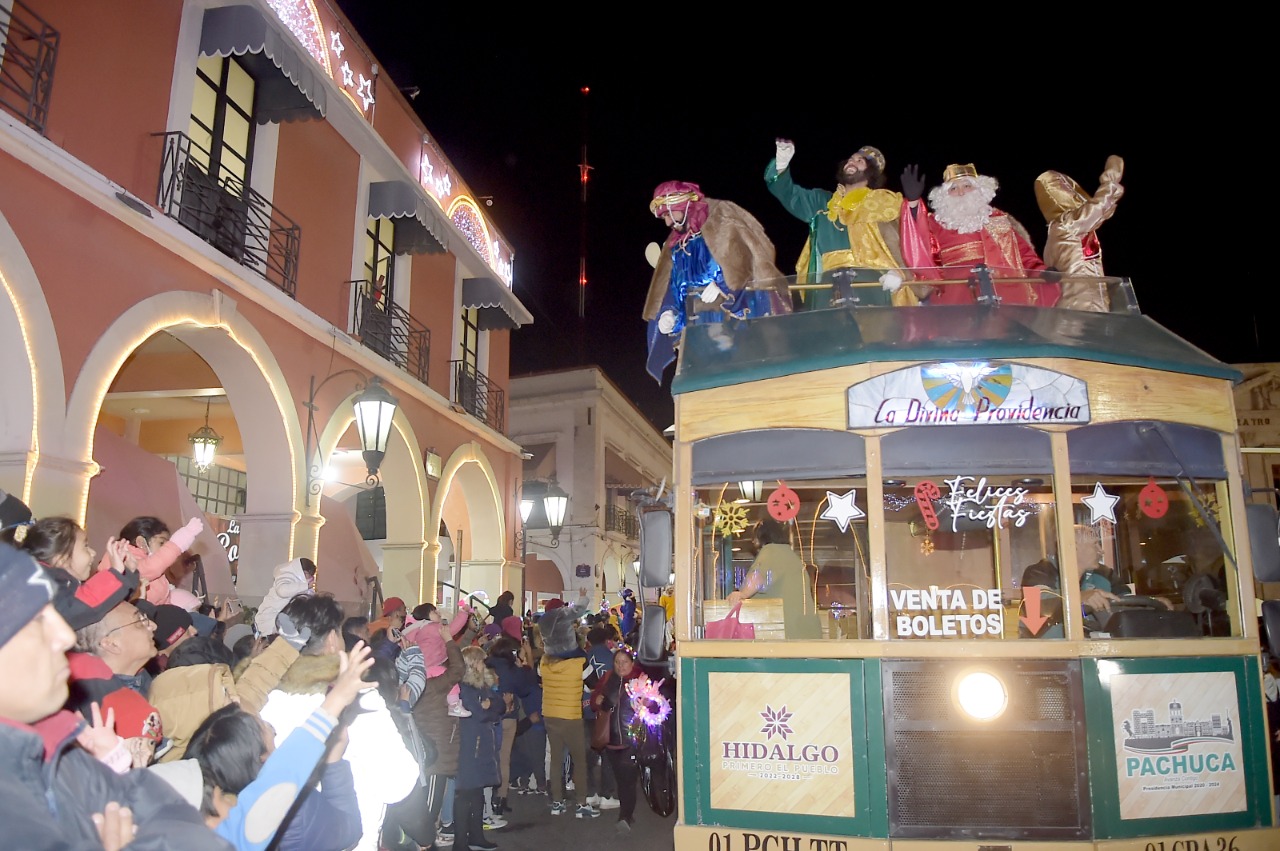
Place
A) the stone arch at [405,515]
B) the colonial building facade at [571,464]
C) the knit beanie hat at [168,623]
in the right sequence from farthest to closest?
the colonial building facade at [571,464] → the stone arch at [405,515] → the knit beanie hat at [168,623]

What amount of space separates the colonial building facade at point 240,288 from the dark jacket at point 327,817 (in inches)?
224

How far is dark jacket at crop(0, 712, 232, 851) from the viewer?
1587 millimetres

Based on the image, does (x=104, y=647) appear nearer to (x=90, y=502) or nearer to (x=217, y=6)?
(x=90, y=502)

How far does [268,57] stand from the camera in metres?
10.2

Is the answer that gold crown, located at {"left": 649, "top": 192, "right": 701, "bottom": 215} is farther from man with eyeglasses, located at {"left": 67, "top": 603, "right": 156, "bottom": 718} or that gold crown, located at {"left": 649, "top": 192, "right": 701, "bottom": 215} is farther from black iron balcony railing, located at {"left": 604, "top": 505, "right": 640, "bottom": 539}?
black iron balcony railing, located at {"left": 604, "top": 505, "right": 640, "bottom": 539}

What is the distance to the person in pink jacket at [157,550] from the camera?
4.35 meters

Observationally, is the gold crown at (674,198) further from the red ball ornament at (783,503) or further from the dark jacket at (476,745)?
the dark jacket at (476,745)

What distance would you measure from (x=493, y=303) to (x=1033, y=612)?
14162 millimetres

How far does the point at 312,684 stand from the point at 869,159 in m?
5.94

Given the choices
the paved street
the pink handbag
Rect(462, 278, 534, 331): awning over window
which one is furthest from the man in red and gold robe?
Rect(462, 278, 534, 331): awning over window

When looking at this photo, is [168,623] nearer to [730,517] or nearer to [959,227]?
[730,517]

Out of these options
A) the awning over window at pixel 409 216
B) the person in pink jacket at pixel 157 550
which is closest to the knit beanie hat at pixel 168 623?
the person in pink jacket at pixel 157 550

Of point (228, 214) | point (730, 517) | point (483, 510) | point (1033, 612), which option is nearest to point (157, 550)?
point (730, 517)

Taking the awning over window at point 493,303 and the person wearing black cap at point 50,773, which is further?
the awning over window at point 493,303
